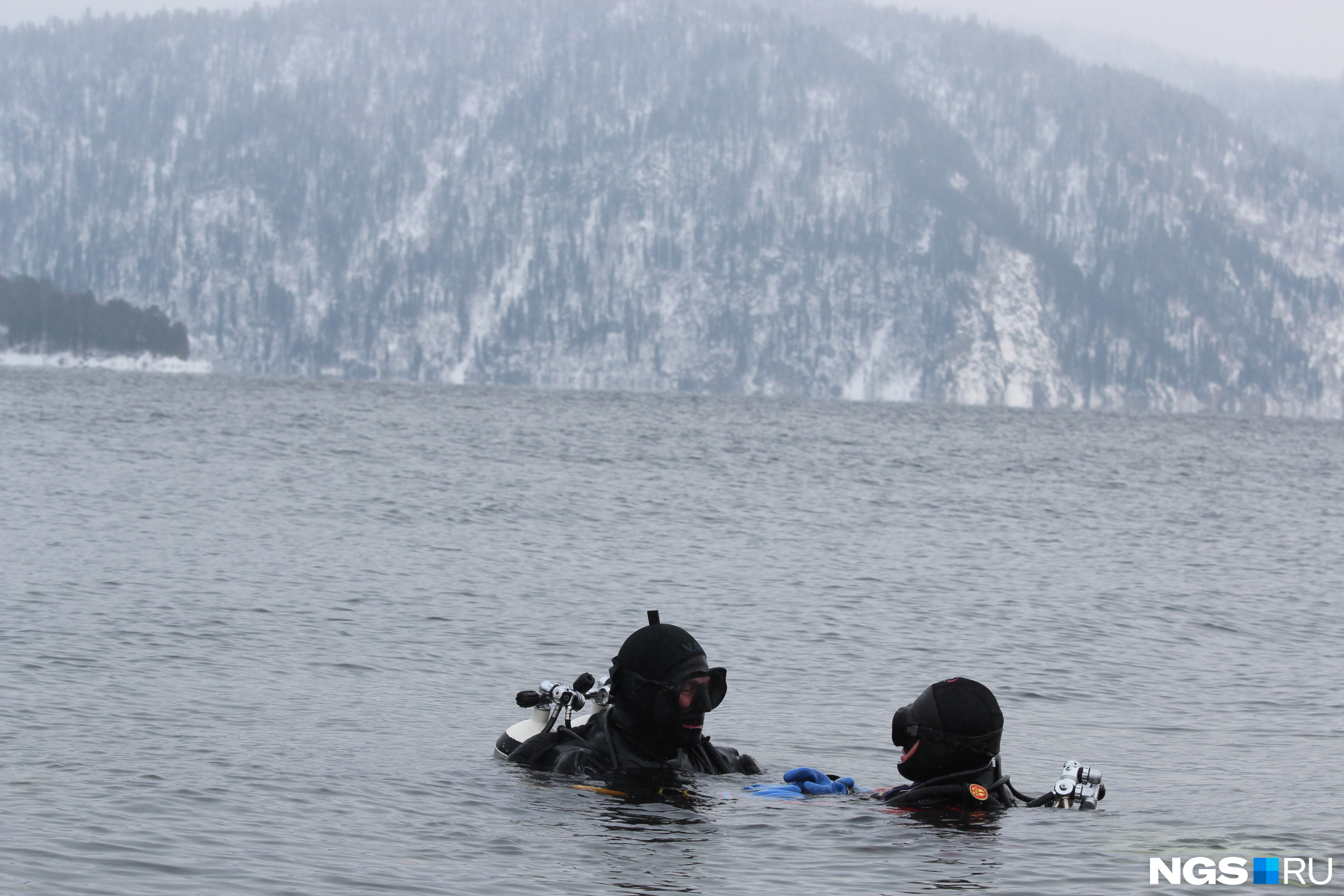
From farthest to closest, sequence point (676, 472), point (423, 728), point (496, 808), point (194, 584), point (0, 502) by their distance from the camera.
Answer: point (676, 472) → point (0, 502) → point (194, 584) → point (423, 728) → point (496, 808)

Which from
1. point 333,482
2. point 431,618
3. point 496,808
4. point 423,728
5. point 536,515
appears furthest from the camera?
point 333,482

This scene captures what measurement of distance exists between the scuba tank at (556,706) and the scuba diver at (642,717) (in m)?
0.01

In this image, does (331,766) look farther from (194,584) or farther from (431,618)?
(194,584)

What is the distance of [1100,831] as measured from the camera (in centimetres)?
1117

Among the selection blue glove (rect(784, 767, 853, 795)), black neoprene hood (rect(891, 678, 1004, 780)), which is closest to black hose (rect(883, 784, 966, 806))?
black neoprene hood (rect(891, 678, 1004, 780))

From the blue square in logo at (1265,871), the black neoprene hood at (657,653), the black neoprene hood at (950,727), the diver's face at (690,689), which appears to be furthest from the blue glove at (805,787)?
the blue square in logo at (1265,871)

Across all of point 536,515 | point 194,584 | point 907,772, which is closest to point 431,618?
point 194,584

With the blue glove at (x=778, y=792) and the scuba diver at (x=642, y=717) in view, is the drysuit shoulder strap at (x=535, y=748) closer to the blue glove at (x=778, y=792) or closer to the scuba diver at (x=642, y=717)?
the scuba diver at (x=642, y=717)

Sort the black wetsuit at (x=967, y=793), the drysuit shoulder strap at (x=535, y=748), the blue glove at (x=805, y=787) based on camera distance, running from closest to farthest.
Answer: the black wetsuit at (x=967, y=793) → the blue glove at (x=805, y=787) → the drysuit shoulder strap at (x=535, y=748)

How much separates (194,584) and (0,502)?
1427cm

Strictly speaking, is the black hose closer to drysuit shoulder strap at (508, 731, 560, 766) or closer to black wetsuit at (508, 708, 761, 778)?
black wetsuit at (508, 708, 761, 778)

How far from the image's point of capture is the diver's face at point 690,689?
439 inches

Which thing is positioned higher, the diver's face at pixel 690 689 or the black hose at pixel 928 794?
the diver's face at pixel 690 689

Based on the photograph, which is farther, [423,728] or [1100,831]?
[423,728]
